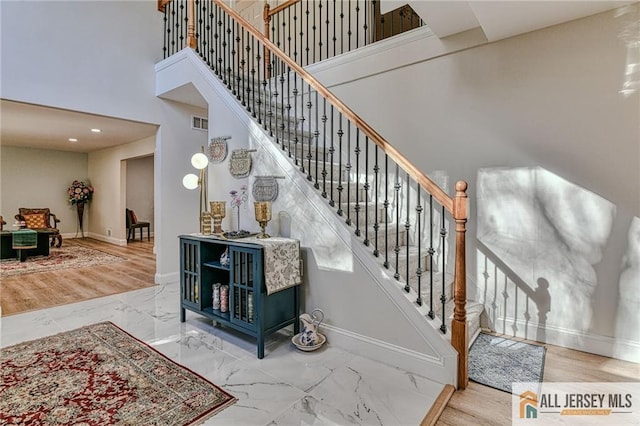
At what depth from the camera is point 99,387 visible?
203cm

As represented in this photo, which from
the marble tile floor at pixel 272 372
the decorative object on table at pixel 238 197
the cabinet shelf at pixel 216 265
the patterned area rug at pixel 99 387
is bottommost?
the marble tile floor at pixel 272 372

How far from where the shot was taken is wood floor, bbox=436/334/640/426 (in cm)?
179

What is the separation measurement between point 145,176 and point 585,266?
10.2 metres

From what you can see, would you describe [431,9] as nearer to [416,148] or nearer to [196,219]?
[416,148]

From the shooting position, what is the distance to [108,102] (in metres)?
4.10

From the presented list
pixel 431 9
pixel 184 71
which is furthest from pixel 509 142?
pixel 184 71

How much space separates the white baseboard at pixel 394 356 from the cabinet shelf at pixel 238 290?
410mm

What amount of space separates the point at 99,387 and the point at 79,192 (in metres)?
8.47

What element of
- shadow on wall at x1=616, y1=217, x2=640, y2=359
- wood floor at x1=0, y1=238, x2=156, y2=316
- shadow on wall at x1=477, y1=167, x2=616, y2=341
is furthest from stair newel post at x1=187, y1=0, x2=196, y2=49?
shadow on wall at x1=616, y1=217, x2=640, y2=359

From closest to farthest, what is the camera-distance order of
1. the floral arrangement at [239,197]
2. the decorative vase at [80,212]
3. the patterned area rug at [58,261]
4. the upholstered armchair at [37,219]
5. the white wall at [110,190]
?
1. the floral arrangement at [239,197]
2. the patterned area rug at [58,261]
3. the upholstered armchair at [37,219]
4. the white wall at [110,190]
5. the decorative vase at [80,212]

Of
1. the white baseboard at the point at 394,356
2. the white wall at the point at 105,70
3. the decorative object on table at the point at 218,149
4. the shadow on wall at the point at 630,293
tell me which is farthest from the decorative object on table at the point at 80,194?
the shadow on wall at the point at 630,293

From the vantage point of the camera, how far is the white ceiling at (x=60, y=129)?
174 inches

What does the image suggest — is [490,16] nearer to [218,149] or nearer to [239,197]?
[239,197]

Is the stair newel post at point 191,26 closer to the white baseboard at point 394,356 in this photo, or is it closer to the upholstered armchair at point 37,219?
the white baseboard at point 394,356
